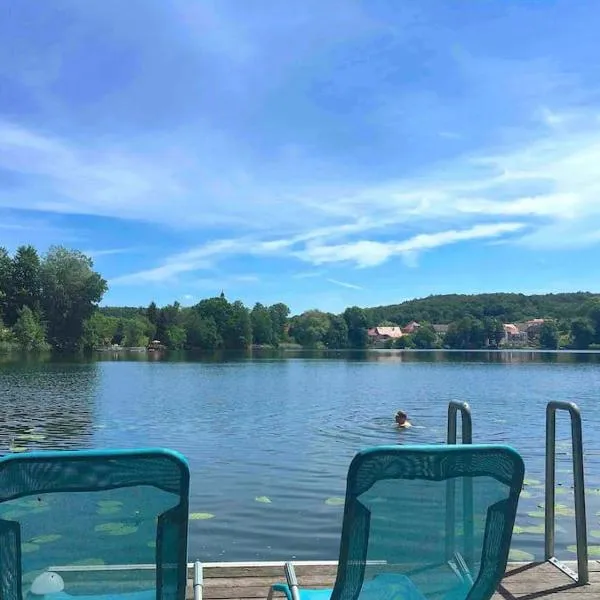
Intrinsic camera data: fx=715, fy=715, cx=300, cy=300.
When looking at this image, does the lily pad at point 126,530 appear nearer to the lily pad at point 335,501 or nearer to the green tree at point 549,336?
the lily pad at point 335,501

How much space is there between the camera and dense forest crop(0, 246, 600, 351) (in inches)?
3083

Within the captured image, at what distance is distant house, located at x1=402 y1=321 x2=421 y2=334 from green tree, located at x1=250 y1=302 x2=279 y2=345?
4051 cm

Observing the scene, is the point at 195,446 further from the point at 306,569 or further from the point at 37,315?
the point at 37,315

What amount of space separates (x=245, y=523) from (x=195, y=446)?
7.12m

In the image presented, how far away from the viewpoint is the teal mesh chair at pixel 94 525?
2473 mm

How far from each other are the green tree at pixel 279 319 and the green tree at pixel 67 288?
73.0 m

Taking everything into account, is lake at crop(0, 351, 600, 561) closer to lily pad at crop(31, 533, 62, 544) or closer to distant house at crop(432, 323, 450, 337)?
lily pad at crop(31, 533, 62, 544)

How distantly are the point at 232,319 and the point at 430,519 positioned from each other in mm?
133672

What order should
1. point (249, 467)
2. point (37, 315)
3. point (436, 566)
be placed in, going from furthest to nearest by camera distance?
point (37, 315)
point (249, 467)
point (436, 566)

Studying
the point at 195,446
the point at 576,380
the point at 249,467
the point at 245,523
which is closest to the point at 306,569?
the point at 245,523

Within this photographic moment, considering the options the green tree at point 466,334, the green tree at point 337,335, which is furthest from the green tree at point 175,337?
the green tree at point 466,334

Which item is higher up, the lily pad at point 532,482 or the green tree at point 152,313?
the green tree at point 152,313

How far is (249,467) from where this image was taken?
1309 centimetres

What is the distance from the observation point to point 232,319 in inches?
5349
